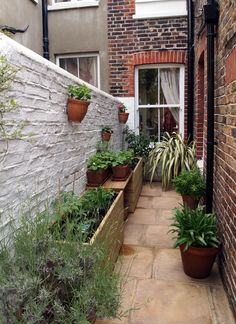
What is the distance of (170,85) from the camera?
20.6 feet

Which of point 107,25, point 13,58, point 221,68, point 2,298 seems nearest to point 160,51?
point 107,25

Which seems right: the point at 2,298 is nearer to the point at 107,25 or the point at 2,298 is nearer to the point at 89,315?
the point at 89,315

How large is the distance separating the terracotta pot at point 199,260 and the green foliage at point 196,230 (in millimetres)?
48

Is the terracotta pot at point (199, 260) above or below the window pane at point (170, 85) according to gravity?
below

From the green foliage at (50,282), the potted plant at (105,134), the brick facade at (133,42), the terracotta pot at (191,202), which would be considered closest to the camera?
the green foliage at (50,282)

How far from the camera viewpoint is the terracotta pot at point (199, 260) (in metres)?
2.62

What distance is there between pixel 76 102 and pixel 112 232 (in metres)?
1.25

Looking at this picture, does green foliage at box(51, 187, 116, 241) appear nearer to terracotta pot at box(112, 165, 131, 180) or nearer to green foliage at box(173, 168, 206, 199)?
terracotta pot at box(112, 165, 131, 180)

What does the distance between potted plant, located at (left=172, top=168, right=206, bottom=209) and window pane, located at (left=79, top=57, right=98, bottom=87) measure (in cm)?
327

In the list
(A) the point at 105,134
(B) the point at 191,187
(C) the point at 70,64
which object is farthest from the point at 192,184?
(C) the point at 70,64

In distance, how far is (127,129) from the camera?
21.2 ft

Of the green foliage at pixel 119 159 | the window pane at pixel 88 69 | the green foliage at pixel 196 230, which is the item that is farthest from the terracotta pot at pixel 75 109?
the window pane at pixel 88 69

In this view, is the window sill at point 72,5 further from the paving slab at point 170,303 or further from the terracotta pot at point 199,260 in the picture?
the paving slab at point 170,303

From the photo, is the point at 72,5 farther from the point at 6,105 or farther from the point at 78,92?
the point at 6,105
